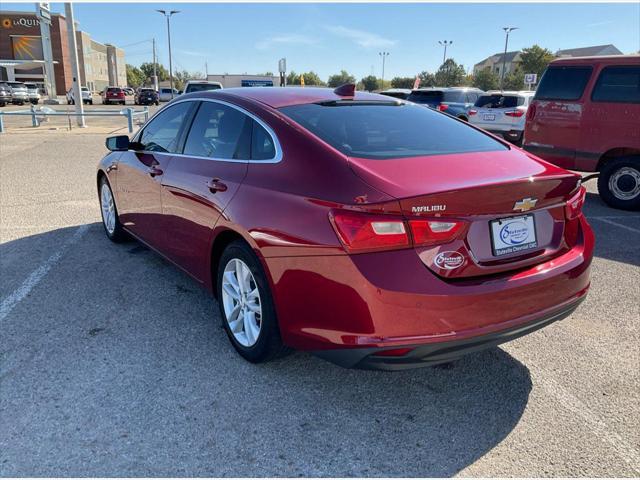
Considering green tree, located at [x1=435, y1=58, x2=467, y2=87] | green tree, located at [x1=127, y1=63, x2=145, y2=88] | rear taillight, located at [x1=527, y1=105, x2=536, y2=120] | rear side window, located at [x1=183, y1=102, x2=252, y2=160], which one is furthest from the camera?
green tree, located at [x1=127, y1=63, x2=145, y2=88]

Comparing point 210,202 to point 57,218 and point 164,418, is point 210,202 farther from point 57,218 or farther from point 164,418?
point 57,218

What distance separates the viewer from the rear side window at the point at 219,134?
3199mm

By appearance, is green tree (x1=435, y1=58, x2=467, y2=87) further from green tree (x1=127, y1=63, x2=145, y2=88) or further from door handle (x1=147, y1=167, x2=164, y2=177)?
door handle (x1=147, y1=167, x2=164, y2=177)

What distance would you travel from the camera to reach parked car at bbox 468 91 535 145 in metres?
14.1

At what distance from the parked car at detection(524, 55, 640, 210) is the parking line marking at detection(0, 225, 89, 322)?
7084 millimetres

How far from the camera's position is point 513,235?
2.54 meters

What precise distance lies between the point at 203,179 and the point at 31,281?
2.08m

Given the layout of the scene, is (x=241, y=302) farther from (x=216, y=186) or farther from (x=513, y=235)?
(x=513, y=235)

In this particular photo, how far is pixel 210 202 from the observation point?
10.5 ft

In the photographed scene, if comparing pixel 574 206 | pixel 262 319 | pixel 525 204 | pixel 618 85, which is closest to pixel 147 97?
pixel 618 85

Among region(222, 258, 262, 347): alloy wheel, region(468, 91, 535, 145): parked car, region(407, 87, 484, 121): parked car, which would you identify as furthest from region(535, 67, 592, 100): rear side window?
region(407, 87, 484, 121): parked car

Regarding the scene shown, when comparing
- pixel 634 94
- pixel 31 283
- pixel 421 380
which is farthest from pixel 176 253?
pixel 634 94

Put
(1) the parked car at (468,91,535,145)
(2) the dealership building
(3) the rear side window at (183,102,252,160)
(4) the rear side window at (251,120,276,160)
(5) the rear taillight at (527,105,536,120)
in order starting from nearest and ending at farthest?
(4) the rear side window at (251,120,276,160), (3) the rear side window at (183,102,252,160), (5) the rear taillight at (527,105,536,120), (1) the parked car at (468,91,535,145), (2) the dealership building

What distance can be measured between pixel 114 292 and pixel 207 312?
2.91ft
